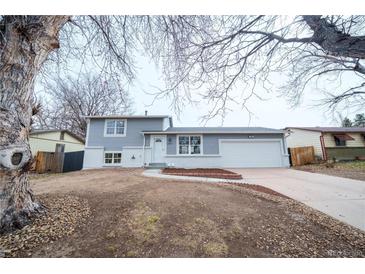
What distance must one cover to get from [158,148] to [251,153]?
673 centimetres

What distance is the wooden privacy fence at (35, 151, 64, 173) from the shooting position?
10141 millimetres

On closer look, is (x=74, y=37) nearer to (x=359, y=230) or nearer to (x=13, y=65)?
(x=13, y=65)

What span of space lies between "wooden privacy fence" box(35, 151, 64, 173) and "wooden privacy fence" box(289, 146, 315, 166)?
17.3 metres

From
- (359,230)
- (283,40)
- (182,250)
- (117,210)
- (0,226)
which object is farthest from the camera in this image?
A: (283,40)

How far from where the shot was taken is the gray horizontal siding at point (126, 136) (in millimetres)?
11508

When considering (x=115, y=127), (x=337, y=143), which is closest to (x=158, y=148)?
(x=115, y=127)

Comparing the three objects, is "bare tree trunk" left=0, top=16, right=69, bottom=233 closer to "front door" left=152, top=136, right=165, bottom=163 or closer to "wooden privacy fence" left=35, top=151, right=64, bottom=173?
"front door" left=152, top=136, right=165, bottom=163

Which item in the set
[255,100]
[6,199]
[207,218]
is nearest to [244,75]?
[255,100]

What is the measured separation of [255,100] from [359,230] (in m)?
2.98

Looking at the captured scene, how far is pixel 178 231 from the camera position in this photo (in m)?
2.29

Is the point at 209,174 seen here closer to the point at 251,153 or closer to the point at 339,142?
the point at 251,153

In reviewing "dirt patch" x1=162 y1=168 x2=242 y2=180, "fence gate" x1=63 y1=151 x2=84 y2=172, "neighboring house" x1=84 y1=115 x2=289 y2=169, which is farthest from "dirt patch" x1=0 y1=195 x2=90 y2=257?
"fence gate" x1=63 y1=151 x2=84 y2=172

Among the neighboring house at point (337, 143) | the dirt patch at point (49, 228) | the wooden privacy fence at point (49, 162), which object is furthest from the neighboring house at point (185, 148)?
the dirt patch at point (49, 228)

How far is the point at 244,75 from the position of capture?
404cm
